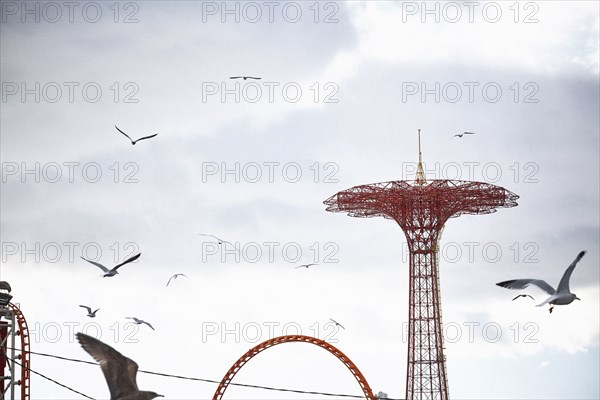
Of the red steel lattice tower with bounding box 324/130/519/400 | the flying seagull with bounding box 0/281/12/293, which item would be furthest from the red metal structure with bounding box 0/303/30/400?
the red steel lattice tower with bounding box 324/130/519/400

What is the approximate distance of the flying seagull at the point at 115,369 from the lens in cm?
1925

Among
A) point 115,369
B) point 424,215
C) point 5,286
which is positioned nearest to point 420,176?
point 424,215

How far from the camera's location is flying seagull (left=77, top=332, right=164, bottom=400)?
19250 millimetres

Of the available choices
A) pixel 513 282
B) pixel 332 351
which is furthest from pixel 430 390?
pixel 513 282

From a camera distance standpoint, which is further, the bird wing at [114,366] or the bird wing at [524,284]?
the bird wing at [524,284]

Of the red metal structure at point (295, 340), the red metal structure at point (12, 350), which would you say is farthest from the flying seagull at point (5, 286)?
the red metal structure at point (295, 340)

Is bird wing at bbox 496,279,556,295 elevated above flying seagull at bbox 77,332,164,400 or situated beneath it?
elevated above

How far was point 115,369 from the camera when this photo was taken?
20.1 m

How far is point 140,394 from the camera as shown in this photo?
20.8 meters

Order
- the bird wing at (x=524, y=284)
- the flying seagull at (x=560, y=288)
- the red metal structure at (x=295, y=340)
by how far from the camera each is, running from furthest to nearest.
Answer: the red metal structure at (x=295, y=340), the bird wing at (x=524, y=284), the flying seagull at (x=560, y=288)

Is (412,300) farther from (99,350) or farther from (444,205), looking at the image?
(99,350)

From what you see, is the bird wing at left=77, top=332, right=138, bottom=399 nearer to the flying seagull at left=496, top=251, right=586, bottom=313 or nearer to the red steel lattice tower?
the flying seagull at left=496, top=251, right=586, bottom=313

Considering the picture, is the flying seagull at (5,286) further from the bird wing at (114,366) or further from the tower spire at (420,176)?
the tower spire at (420,176)

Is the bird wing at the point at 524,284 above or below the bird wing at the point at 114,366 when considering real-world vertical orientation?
above
